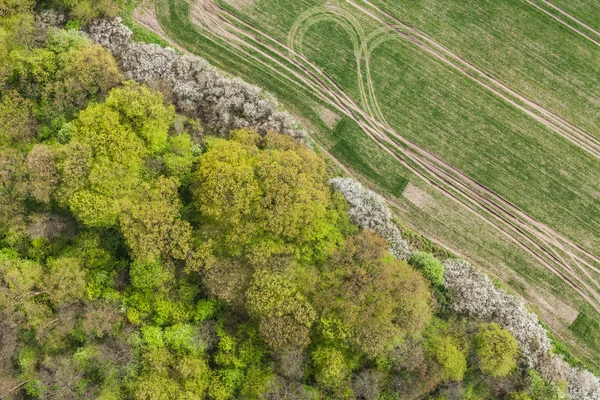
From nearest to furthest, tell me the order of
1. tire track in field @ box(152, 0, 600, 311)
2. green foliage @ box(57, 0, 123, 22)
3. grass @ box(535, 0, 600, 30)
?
green foliage @ box(57, 0, 123, 22)
tire track in field @ box(152, 0, 600, 311)
grass @ box(535, 0, 600, 30)

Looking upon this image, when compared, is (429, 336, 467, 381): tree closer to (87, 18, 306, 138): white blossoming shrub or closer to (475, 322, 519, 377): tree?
(475, 322, 519, 377): tree

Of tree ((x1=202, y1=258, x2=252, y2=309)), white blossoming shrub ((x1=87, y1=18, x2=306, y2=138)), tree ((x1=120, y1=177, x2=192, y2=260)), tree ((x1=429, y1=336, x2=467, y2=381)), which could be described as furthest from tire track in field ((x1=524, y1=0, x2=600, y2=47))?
tree ((x1=120, y1=177, x2=192, y2=260))

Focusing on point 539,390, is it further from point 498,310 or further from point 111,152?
point 111,152

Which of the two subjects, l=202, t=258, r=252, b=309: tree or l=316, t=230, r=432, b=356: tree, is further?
l=202, t=258, r=252, b=309: tree

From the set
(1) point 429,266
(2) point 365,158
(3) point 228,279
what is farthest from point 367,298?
(2) point 365,158

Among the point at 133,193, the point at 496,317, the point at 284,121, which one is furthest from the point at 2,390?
the point at 496,317

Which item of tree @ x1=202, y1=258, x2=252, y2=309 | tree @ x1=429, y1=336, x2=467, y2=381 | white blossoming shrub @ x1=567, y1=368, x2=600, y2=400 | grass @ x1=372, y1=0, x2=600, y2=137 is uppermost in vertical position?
grass @ x1=372, y1=0, x2=600, y2=137

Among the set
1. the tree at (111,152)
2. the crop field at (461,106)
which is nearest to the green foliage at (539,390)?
the crop field at (461,106)
